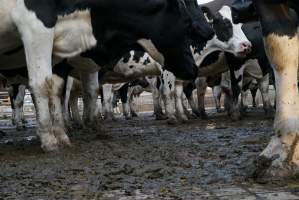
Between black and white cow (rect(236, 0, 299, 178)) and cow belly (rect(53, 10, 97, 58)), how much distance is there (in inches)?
128

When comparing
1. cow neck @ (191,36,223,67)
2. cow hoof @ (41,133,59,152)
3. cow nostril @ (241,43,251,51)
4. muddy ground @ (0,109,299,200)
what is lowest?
muddy ground @ (0,109,299,200)

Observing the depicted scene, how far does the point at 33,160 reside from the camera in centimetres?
551

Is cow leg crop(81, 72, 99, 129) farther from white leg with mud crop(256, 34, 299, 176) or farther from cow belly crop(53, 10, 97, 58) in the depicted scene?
white leg with mud crop(256, 34, 299, 176)

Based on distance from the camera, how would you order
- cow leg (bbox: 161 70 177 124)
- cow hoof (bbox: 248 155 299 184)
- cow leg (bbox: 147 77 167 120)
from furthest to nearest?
cow leg (bbox: 147 77 167 120)
cow leg (bbox: 161 70 177 124)
cow hoof (bbox: 248 155 299 184)

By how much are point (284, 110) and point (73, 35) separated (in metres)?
3.65

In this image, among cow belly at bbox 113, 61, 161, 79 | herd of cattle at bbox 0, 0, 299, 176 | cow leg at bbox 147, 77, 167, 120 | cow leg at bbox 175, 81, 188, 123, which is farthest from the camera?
cow leg at bbox 147, 77, 167, 120

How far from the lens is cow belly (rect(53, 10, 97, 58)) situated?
6.72 m

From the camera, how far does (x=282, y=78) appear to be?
13.0ft

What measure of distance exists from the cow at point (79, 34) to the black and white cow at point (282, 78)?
294 centimetres

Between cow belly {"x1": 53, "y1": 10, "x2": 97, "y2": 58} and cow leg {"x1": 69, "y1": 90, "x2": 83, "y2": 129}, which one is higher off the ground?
cow belly {"x1": 53, "y1": 10, "x2": 97, "y2": 58}

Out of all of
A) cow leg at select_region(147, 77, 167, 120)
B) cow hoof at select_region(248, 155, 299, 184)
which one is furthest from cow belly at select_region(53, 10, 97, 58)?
cow leg at select_region(147, 77, 167, 120)

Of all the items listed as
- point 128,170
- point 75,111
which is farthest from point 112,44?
point 75,111

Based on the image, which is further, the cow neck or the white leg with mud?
the cow neck

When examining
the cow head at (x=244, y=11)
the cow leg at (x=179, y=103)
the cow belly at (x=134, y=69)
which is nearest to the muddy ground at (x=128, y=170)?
the cow head at (x=244, y=11)
